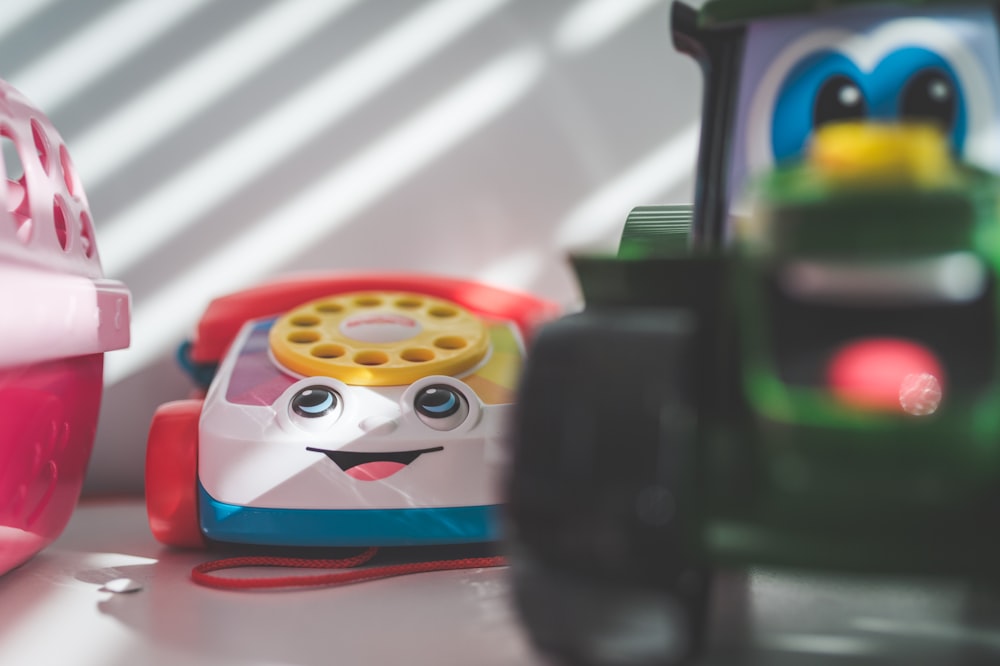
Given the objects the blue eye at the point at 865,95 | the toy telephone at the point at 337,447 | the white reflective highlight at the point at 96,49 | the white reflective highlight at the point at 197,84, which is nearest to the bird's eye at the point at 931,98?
the blue eye at the point at 865,95

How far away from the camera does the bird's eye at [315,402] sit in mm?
952

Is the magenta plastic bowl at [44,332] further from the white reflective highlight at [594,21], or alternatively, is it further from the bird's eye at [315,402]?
the white reflective highlight at [594,21]

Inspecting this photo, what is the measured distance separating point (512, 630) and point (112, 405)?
758 mm

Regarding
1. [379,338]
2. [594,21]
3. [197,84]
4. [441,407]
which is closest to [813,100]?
[441,407]

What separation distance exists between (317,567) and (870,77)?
64 centimetres

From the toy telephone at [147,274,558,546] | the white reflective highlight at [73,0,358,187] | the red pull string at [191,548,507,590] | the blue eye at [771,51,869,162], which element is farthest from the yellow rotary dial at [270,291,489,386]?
the blue eye at [771,51,869,162]

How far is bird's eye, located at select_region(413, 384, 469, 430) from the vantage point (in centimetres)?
96

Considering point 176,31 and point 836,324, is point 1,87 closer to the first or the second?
point 176,31

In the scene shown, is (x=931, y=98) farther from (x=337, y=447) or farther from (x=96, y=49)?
(x=96, y=49)

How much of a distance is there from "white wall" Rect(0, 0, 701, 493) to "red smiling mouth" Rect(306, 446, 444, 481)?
45 cm

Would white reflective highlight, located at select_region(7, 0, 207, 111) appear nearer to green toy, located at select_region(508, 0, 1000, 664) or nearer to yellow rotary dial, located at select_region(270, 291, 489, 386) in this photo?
yellow rotary dial, located at select_region(270, 291, 489, 386)

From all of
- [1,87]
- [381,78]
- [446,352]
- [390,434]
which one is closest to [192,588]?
[390,434]

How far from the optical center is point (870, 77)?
0.65m

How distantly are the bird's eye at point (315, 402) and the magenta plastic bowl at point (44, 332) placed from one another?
21cm
